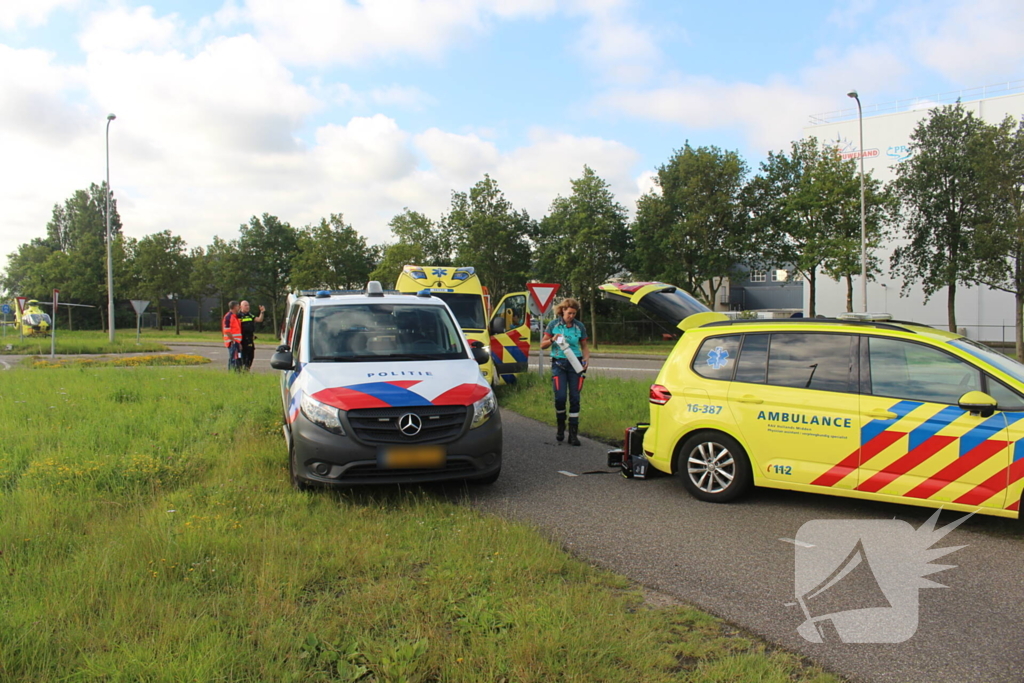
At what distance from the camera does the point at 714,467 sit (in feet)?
19.5

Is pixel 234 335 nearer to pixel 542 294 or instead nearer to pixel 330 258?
pixel 542 294

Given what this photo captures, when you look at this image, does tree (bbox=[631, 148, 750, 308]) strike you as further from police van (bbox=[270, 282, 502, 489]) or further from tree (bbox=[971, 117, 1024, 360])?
police van (bbox=[270, 282, 502, 489])

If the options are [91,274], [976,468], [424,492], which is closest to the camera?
[976,468]

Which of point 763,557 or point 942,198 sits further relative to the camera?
point 942,198

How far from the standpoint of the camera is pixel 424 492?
6.24 m

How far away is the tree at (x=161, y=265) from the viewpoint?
53844mm

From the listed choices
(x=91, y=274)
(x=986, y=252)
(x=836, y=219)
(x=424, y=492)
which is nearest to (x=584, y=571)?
(x=424, y=492)

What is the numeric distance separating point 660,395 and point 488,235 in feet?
106

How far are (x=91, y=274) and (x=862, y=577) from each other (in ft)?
228

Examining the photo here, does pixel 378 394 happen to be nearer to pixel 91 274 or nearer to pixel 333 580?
pixel 333 580

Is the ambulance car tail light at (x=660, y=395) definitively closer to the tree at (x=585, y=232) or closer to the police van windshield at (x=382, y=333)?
the police van windshield at (x=382, y=333)

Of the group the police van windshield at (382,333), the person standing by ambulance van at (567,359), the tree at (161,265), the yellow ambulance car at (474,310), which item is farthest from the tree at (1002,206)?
the tree at (161,265)

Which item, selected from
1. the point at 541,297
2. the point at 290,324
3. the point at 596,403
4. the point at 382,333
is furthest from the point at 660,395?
the point at 541,297

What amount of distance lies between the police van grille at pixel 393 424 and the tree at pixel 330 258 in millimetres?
38820
